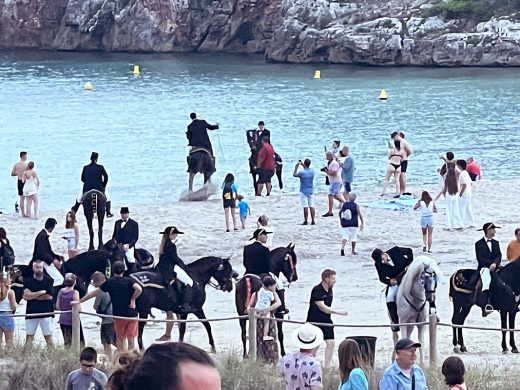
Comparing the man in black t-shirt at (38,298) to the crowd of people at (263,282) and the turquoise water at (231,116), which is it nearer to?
the crowd of people at (263,282)

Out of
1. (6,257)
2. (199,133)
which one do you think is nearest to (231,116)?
(199,133)

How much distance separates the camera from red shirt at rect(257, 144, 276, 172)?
28745mm

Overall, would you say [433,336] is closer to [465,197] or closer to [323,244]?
[323,244]

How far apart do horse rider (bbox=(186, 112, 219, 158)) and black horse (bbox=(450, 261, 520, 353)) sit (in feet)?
39.8

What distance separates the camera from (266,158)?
95.2ft

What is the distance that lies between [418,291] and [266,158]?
1443cm

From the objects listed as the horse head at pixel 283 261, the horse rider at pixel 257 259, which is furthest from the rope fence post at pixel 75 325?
the horse head at pixel 283 261

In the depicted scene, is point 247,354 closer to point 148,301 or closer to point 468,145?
point 148,301

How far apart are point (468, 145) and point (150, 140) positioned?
508 inches

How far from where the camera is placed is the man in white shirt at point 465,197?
24.2m

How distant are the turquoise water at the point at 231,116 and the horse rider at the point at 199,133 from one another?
271 inches

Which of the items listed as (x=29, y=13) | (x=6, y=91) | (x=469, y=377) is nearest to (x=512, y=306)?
(x=469, y=377)

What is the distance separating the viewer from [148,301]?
15344 millimetres

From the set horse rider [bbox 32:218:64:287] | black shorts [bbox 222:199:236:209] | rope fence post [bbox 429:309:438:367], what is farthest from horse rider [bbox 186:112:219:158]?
rope fence post [bbox 429:309:438:367]
